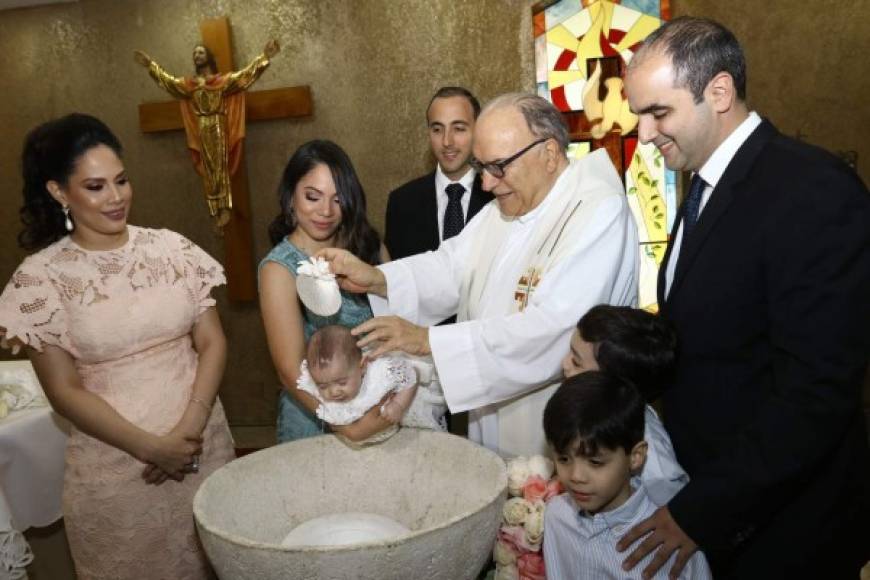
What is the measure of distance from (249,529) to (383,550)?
0.56 m

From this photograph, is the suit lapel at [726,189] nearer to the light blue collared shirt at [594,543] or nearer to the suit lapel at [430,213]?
the light blue collared shirt at [594,543]

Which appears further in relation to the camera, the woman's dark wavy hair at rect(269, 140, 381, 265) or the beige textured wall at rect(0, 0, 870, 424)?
the beige textured wall at rect(0, 0, 870, 424)

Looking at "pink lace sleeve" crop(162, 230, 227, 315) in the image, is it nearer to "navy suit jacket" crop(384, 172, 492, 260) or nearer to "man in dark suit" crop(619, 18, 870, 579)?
"navy suit jacket" crop(384, 172, 492, 260)

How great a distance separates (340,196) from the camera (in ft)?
8.41

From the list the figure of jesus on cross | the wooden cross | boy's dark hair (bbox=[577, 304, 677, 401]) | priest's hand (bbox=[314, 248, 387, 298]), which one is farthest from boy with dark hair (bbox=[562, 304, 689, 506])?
the wooden cross

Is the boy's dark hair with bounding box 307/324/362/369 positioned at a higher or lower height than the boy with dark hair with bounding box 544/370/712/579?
higher

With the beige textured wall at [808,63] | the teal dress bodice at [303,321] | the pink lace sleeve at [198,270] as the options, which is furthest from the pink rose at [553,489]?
the beige textured wall at [808,63]

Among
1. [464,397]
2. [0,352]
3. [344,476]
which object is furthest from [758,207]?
[0,352]

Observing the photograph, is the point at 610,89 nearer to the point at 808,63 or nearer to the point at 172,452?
the point at 808,63

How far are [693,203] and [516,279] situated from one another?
2.31 feet

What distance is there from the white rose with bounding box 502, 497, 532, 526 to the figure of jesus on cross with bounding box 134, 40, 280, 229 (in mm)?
4372

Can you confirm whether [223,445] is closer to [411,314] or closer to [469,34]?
[411,314]

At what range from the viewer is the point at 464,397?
2174mm

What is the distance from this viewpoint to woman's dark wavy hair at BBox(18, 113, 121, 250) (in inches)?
92.4
